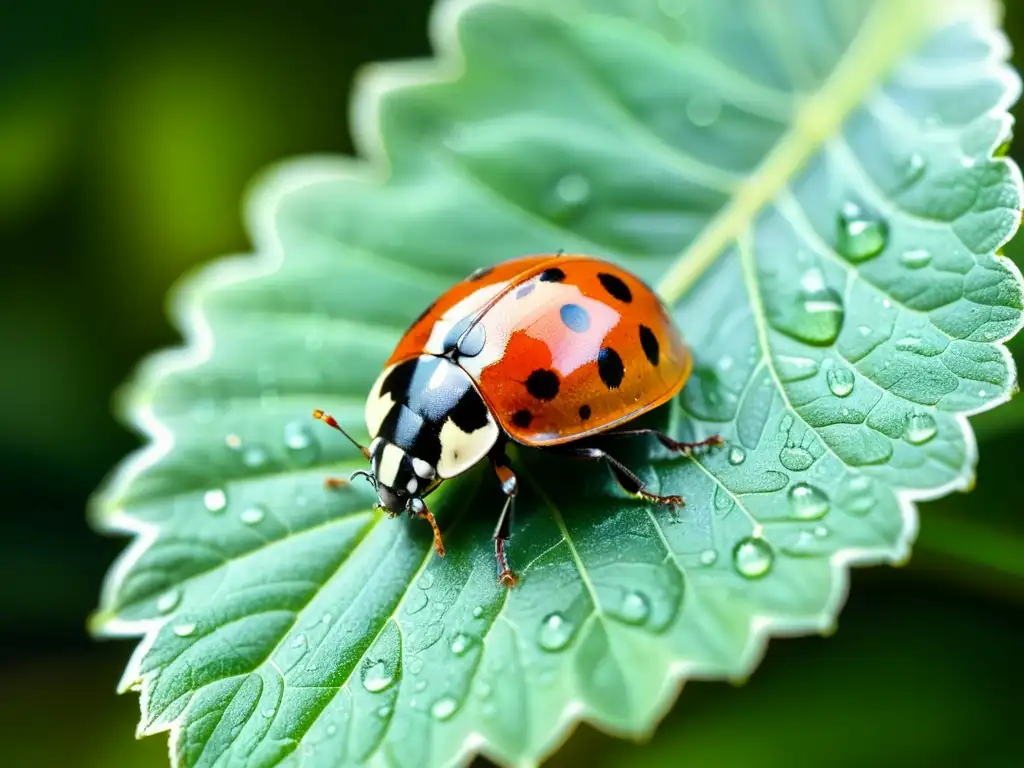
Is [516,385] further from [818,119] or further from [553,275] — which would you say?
[818,119]

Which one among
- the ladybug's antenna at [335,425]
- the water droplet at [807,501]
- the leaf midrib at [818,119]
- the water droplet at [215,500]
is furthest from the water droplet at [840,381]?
the water droplet at [215,500]

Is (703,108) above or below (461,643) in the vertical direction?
above

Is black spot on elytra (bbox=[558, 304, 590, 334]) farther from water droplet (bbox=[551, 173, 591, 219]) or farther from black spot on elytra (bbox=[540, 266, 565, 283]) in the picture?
water droplet (bbox=[551, 173, 591, 219])

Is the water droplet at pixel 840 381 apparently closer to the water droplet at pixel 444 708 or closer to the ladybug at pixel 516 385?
the ladybug at pixel 516 385

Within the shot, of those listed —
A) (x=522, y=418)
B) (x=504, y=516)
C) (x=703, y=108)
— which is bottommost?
(x=504, y=516)

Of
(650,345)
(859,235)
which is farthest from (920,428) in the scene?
(859,235)

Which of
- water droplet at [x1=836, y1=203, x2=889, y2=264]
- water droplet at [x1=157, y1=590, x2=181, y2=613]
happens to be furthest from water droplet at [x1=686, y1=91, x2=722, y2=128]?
water droplet at [x1=157, y1=590, x2=181, y2=613]
